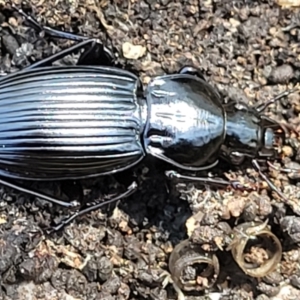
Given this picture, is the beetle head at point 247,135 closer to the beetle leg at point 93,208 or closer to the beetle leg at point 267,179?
the beetle leg at point 267,179

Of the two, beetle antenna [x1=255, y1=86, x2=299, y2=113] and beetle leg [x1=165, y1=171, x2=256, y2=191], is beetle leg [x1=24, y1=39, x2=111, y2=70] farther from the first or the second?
beetle antenna [x1=255, y1=86, x2=299, y2=113]

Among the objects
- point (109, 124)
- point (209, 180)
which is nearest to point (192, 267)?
point (209, 180)

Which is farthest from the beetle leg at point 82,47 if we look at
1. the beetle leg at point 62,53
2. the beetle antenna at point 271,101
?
the beetle antenna at point 271,101

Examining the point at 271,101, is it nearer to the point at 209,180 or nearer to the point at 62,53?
the point at 209,180

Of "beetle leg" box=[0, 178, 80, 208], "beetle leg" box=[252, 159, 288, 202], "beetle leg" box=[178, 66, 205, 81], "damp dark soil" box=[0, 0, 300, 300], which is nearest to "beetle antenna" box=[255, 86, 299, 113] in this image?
"damp dark soil" box=[0, 0, 300, 300]

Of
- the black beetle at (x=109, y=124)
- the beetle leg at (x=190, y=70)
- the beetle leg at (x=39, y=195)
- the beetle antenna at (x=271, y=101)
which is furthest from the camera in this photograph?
the beetle antenna at (x=271, y=101)
